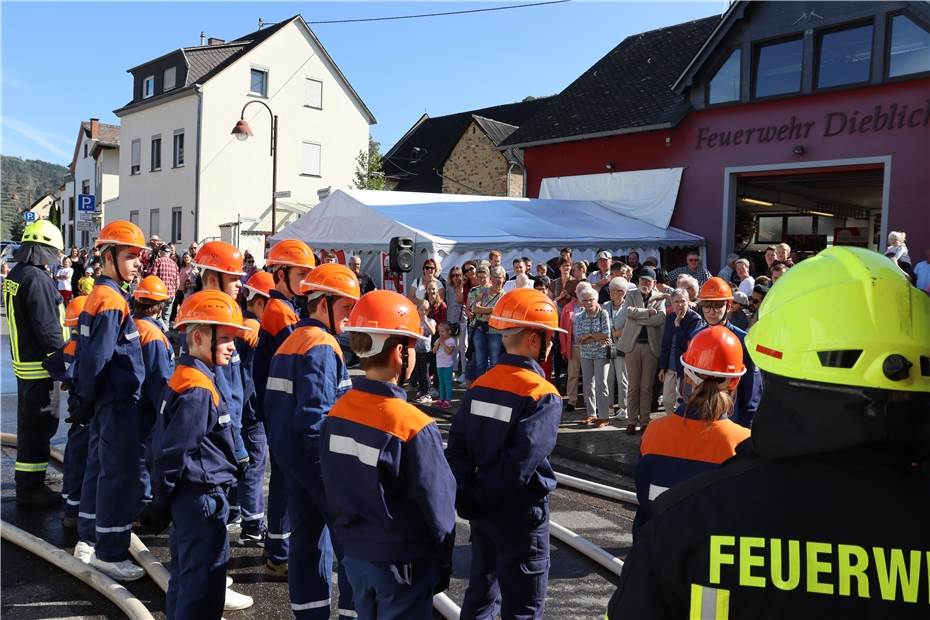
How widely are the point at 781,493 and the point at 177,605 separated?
341 cm

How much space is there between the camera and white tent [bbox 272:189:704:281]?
15.2m

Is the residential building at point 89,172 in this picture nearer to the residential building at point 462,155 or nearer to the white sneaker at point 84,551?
the residential building at point 462,155

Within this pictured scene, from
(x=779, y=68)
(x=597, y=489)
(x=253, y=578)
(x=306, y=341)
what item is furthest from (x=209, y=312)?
(x=779, y=68)

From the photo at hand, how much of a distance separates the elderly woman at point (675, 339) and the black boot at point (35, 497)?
20.1 ft

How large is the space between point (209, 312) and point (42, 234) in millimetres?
3427

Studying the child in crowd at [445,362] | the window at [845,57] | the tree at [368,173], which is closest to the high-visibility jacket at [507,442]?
the child in crowd at [445,362]

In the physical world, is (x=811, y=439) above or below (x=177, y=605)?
above

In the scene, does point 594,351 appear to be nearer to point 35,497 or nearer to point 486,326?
point 486,326

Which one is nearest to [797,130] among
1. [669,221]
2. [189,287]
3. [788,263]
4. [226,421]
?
[669,221]

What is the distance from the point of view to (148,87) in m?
36.7

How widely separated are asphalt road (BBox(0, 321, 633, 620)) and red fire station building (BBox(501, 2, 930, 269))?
1230 cm

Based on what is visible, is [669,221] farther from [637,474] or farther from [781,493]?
[781,493]

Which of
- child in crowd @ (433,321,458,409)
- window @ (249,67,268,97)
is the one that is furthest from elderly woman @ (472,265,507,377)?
window @ (249,67,268,97)

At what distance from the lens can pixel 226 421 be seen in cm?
408
